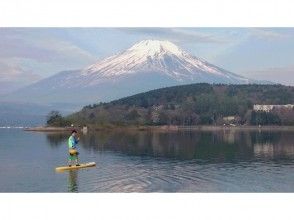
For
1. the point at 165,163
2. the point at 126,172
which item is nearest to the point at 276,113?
the point at 165,163

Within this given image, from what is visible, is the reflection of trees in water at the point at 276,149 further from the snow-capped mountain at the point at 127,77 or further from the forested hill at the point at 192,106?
the snow-capped mountain at the point at 127,77

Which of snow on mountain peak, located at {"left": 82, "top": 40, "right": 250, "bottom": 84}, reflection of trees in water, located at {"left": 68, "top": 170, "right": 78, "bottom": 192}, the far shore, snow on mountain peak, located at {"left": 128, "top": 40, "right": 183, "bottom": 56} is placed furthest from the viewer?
snow on mountain peak, located at {"left": 82, "top": 40, "right": 250, "bottom": 84}

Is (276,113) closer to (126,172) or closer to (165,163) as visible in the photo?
(165,163)

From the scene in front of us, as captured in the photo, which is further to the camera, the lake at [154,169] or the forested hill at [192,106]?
the forested hill at [192,106]

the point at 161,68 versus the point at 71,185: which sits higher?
the point at 161,68

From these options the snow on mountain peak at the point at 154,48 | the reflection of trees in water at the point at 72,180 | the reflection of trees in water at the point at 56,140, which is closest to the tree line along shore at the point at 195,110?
the reflection of trees in water at the point at 56,140

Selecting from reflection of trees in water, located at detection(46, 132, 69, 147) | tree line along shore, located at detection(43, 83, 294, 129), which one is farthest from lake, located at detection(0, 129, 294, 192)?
tree line along shore, located at detection(43, 83, 294, 129)

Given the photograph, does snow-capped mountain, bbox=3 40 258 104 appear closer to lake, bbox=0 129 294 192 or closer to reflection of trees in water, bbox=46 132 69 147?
reflection of trees in water, bbox=46 132 69 147
